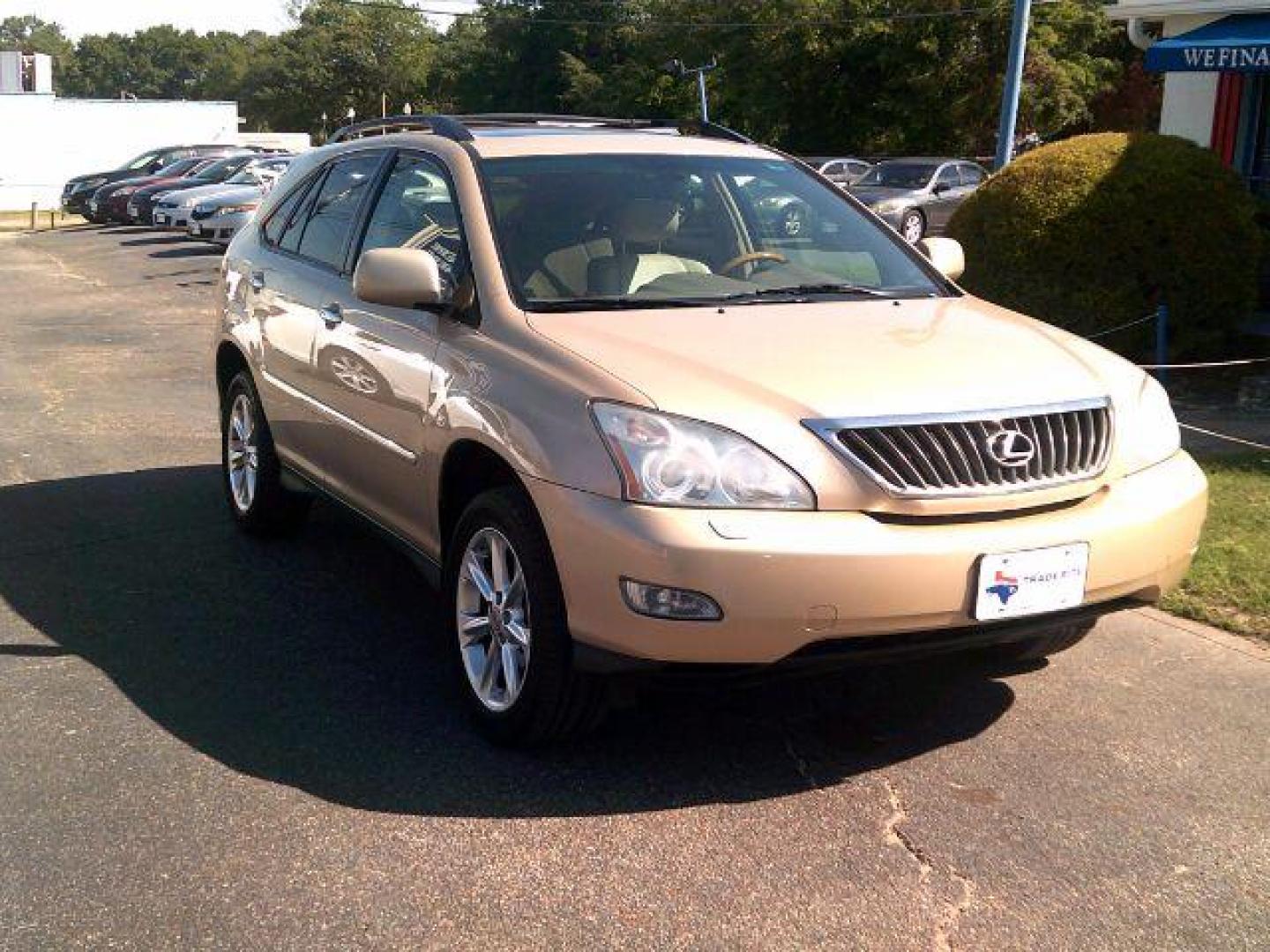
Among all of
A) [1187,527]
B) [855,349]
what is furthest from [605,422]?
[1187,527]

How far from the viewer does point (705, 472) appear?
3.70 meters

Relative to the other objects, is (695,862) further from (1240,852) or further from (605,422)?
(1240,852)

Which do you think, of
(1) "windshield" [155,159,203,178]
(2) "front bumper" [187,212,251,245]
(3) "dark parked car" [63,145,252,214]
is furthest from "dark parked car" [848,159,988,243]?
(3) "dark parked car" [63,145,252,214]

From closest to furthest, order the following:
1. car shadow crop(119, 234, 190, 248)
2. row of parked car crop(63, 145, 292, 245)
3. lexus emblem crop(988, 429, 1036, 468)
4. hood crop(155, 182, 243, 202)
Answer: lexus emblem crop(988, 429, 1036, 468), row of parked car crop(63, 145, 292, 245), car shadow crop(119, 234, 190, 248), hood crop(155, 182, 243, 202)

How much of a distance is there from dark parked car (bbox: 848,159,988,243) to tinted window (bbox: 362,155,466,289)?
19688mm

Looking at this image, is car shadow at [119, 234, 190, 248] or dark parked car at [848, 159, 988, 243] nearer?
dark parked car at [848, 159, 988, 243]

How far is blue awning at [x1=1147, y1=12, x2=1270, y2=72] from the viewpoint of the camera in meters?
13.6

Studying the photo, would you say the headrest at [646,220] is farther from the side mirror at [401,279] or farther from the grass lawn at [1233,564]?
the grass lawn at [1233,564]

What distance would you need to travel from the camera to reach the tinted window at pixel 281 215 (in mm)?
6383

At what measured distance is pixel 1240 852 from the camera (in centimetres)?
371

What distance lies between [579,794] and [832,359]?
140 cm

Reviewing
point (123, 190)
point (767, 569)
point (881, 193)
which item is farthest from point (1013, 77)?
point (123, 190)

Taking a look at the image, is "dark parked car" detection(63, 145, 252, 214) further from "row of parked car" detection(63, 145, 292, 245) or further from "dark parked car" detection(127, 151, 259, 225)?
"dark parked car" detection(127, 151, 259, 225)

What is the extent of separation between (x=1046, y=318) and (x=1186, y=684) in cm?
624
